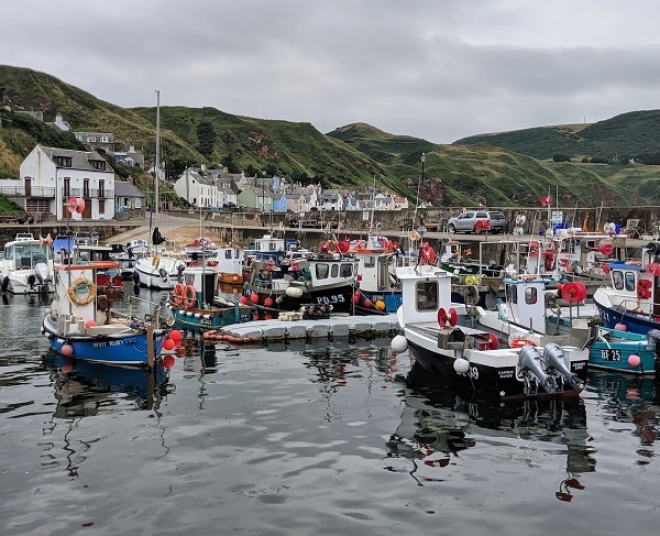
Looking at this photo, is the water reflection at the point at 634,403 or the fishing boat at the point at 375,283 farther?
the fishing boat at the point at 375,283

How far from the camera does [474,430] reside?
15938 millimetres

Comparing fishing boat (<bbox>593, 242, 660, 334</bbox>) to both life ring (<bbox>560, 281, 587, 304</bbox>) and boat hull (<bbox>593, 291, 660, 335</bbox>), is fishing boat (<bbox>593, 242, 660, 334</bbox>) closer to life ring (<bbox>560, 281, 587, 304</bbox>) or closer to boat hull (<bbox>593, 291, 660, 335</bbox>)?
boat hull (<bbox>593, 291, 660, 335</bbox>)

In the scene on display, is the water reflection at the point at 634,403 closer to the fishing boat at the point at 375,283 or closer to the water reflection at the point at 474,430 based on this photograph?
the water reflection at the point at 474,430

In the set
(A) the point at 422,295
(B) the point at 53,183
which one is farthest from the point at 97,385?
(B) the point at 53,183

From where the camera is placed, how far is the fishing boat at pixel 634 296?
23281mm

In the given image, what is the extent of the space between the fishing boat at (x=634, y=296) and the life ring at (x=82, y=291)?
56.0 ft

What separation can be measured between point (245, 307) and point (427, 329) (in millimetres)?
11386

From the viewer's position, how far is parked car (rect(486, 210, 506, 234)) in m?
49.7

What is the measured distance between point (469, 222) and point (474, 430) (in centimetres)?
3606

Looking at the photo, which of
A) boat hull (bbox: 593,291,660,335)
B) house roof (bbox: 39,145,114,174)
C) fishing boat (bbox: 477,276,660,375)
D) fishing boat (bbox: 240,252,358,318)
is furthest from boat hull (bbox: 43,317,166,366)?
house roof (bbox: 39,145,114,174)

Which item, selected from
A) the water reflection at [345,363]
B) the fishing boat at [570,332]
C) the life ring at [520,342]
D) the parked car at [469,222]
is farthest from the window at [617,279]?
the parked car at [469,222]

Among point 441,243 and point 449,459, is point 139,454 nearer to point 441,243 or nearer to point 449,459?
point 449,459

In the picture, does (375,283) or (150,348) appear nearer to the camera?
(150,348)

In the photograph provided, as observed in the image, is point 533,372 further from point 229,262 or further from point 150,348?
point 229,262
